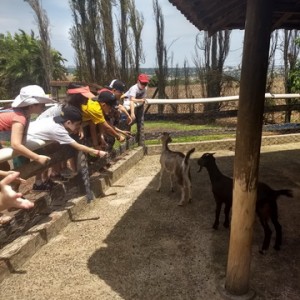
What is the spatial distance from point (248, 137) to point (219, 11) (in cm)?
282

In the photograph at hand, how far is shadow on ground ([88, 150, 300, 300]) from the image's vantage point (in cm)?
295

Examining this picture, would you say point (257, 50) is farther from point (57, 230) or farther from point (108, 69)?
point (108, 69)

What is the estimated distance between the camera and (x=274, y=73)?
13.0 meters

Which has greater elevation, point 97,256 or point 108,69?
point 108,69

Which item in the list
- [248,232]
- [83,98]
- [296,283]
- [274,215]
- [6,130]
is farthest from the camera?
[83,98]

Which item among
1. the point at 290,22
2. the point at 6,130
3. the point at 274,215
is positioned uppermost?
the point at 290,22

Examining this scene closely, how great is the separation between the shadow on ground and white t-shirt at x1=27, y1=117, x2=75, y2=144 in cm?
133

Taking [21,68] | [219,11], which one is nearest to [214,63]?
[219,11]

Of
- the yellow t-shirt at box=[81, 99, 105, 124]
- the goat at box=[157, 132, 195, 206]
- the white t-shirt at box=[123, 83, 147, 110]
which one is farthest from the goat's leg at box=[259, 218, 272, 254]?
the white t-shirt at box=[123, 83, 147, 110]

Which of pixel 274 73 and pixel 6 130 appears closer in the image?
pixel 6 130

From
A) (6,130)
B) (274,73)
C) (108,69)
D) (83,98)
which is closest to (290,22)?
(83,98)

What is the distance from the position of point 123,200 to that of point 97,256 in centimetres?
170

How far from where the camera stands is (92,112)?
4.96m

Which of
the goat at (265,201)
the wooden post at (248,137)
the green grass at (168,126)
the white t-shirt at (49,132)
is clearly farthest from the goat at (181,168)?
the green grass at (168,126)
